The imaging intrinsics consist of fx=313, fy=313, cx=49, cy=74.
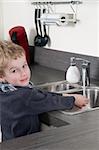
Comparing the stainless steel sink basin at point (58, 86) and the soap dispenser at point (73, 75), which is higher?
the soap dispenser at point (73, 75)

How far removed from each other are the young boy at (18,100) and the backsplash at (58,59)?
54 cm

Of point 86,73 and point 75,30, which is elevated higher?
point 75,30

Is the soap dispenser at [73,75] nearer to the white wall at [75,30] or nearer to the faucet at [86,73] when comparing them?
the faucet at [86,73]

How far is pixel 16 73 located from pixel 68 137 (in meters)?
0.42

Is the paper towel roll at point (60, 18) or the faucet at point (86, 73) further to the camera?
the paper towel roll at point (60, 18)

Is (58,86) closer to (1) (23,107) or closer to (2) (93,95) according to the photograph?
(2) (93,95)

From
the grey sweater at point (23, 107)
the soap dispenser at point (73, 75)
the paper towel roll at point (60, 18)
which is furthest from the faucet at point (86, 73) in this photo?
the grey sweater at point (23, 107)

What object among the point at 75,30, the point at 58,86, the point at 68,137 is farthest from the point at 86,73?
the point at 68,137

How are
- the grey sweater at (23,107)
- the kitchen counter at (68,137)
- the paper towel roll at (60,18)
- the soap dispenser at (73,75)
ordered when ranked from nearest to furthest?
1. the kitchen counter at (68,137)
2. the grey sweater at (23,107)
3. the soap dispenser at (73,75)
4. the paper towel roll at (60,18)

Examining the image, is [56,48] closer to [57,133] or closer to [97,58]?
[97,58]

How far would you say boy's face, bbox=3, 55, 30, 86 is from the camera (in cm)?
128

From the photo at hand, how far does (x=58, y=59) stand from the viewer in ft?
7.07

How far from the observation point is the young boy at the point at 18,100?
120 centimetres

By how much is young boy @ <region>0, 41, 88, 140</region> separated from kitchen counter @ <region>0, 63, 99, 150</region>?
8cm
